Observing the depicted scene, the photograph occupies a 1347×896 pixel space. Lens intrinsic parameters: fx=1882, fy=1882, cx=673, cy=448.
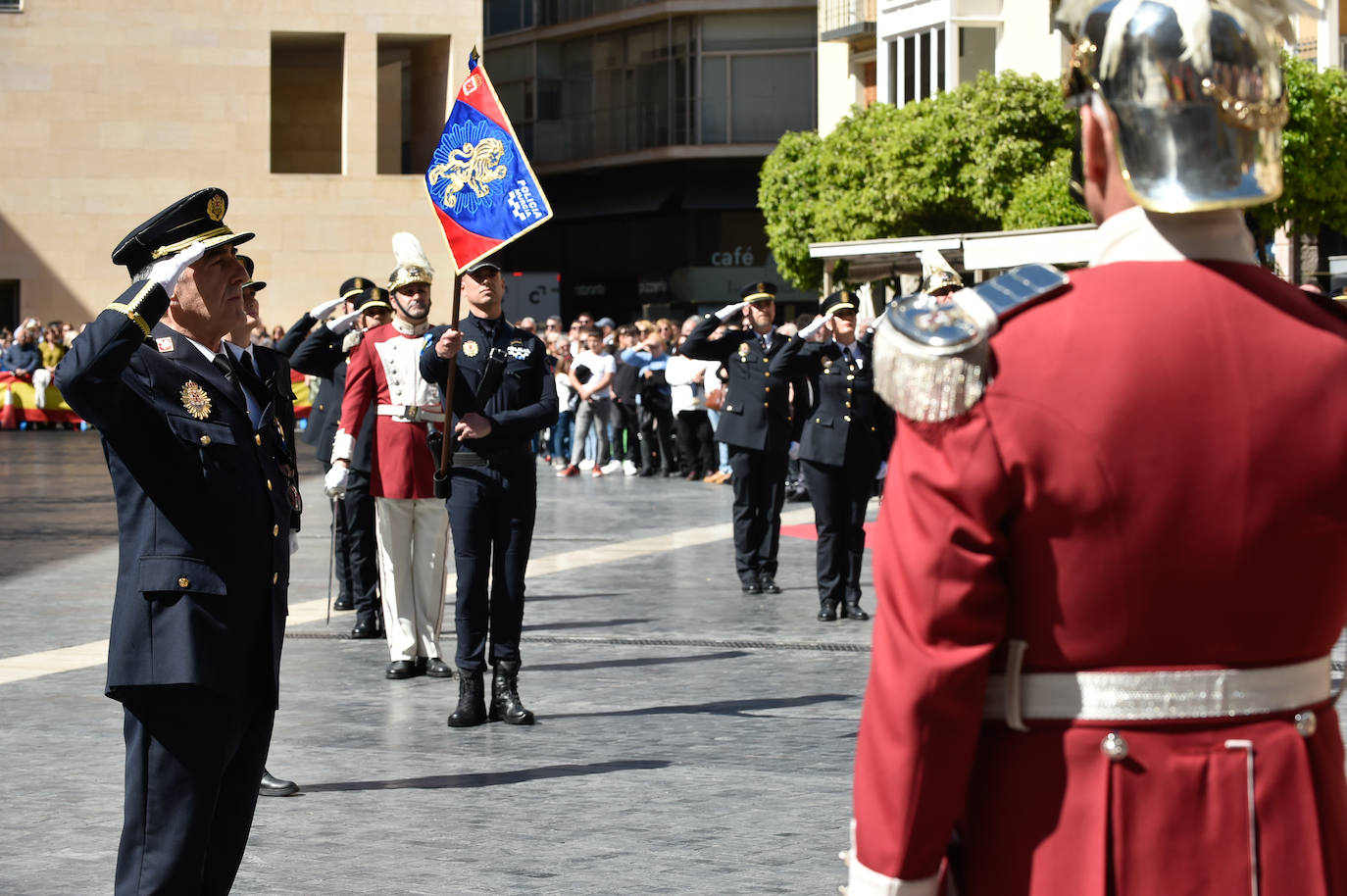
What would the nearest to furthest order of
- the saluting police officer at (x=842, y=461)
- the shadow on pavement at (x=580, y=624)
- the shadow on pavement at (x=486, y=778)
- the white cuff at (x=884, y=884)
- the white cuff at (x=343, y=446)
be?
the white cuff at (x=884, y=884) < the shadow on pavement at (x=486, y=778) < the white cuff at (x=343, y=446) < the shadow on pavement at (x=580, y=624) < the saluting police officer at (x=842, y=461)

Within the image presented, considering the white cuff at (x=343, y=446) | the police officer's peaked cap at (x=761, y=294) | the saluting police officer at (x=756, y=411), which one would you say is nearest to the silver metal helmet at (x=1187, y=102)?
the white cuff at (x=343, y=446)

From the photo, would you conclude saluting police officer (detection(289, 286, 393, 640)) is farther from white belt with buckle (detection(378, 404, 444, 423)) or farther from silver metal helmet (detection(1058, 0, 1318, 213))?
silver metal helmet (detection(1058, 0, 1318, 213))

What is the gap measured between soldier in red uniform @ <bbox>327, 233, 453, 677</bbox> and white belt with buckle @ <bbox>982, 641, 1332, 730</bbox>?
7360mm

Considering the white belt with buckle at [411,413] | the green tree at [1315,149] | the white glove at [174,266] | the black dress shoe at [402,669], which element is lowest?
the black dress shoe at [402,669]

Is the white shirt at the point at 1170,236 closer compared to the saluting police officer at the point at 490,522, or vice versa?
the white shirt at the point at 1170,236

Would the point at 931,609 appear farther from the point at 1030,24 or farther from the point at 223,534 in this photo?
the point at 1030,24

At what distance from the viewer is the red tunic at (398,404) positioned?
10078 mm

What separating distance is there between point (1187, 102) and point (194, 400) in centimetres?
282

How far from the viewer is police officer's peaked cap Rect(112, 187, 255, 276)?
4762 millimetres

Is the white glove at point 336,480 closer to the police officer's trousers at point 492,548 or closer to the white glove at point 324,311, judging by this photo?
the white glove at point 324,311

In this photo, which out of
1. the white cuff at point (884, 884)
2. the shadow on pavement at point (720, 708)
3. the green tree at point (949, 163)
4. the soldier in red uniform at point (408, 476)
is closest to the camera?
the white cuff at point (884, 884)

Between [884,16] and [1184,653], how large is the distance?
41.7 metres

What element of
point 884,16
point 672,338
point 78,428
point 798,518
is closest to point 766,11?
point 884,16

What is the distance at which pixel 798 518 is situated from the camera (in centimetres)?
1895
